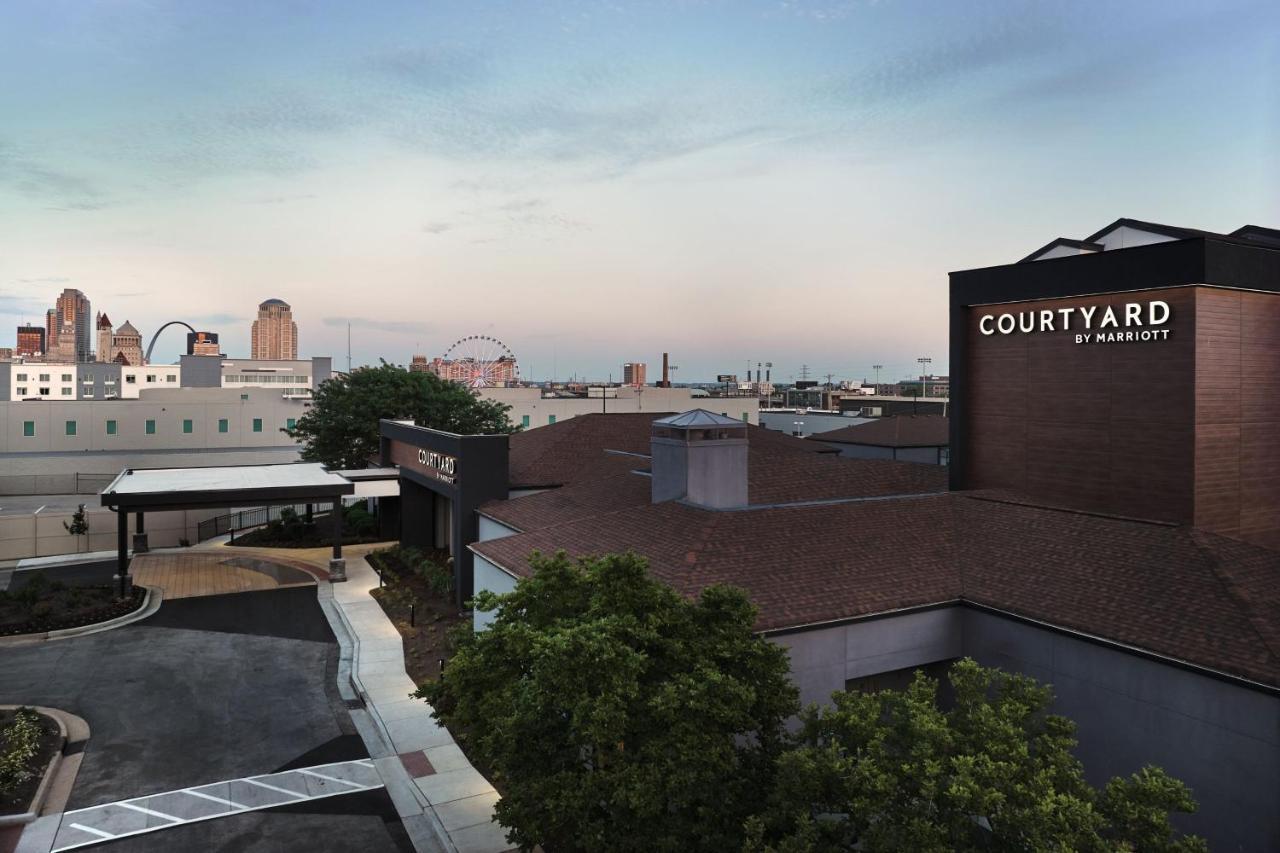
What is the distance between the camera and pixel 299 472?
44062 mm

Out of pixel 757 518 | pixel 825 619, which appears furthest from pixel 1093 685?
pixel 757 518

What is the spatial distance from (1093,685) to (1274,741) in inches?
124

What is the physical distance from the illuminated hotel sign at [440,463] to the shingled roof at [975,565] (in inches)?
400

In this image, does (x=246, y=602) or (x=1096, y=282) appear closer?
(x=1096, y=282)

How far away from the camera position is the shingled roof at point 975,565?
16172 mm

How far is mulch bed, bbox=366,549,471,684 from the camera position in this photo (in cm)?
2717

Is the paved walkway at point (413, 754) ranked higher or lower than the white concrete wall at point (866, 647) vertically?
lower

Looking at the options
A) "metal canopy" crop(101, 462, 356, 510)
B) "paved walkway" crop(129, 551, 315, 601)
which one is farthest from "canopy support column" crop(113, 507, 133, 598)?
"paved walkway" crop(129, 551, 315, 601)

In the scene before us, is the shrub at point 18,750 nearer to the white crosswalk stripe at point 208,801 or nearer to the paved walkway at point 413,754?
the white crosswalk stripe at point 208,801

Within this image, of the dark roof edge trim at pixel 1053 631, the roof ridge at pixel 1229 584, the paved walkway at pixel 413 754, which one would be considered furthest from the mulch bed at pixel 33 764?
the roof ridge at pixel 1229 584

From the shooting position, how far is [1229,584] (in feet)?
56.7

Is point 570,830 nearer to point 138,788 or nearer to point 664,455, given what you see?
point 138,788

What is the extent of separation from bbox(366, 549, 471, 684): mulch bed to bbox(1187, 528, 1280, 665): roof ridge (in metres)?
19.7

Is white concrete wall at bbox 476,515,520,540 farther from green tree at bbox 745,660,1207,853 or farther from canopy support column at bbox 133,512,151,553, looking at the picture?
canopy support column at bbox 133,512,151,553
